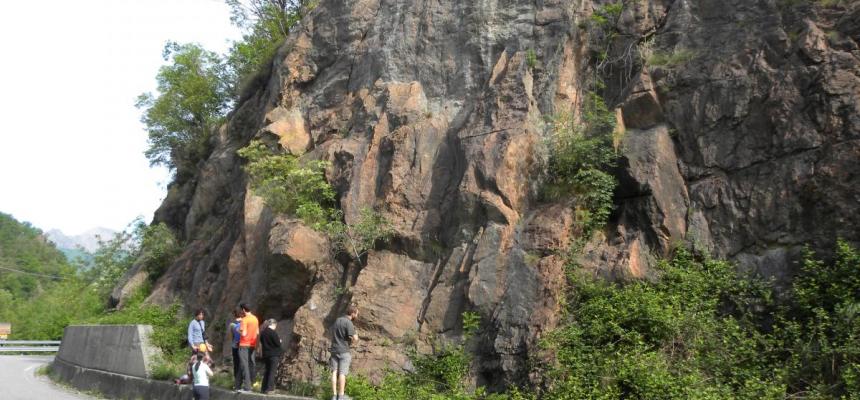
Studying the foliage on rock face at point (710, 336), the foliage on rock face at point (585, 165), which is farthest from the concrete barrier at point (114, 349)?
the foliage on rock face at point (710, 336)

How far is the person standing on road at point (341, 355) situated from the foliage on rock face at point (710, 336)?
2852 mm

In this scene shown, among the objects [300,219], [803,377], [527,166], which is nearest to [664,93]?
[527,166]

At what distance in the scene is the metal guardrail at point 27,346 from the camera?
3200 centimetres

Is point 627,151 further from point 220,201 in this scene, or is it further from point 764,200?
point 220,201

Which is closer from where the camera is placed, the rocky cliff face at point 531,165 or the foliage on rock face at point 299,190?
the rocky cliff face at point 531,165

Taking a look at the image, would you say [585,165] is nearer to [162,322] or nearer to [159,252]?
[162,322]

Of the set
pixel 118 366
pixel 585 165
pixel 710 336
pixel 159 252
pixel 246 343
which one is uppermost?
pixel 585 165

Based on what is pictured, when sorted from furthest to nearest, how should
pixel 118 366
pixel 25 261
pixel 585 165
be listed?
pixel 25 261, pixel 118 366, pixel 585 165

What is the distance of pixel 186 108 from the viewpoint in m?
28.6

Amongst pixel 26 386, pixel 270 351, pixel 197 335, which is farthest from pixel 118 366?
pixel 270 351

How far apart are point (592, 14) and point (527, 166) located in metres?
4.09

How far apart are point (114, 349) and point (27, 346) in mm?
18803

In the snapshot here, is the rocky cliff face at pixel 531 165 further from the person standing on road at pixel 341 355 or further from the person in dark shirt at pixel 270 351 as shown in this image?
the person standing on road at pixel 341 355

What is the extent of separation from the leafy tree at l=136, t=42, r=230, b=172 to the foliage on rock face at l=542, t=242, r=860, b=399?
18.9m
